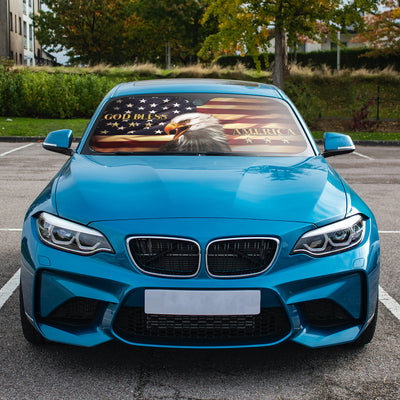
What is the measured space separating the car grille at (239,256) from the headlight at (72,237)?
0.47 meters

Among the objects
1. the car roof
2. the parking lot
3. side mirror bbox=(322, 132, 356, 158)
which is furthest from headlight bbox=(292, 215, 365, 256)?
the car roof

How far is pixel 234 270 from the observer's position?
297 centimetres

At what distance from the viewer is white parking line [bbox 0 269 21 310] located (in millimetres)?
4355

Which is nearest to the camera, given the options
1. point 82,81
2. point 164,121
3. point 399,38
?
point 164,121

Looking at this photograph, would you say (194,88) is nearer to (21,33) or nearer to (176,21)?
(176,21)

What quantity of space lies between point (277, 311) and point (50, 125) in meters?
19.2

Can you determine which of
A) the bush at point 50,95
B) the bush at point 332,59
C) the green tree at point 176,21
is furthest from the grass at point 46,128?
the green tree at point 176,21

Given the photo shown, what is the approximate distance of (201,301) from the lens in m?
2.89

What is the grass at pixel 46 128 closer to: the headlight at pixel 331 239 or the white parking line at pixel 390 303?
the white parking line at pixel 390 303

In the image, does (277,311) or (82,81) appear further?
(82,81)

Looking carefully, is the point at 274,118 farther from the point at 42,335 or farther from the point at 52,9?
the point at 52,9

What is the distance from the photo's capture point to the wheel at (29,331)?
336 centimetres

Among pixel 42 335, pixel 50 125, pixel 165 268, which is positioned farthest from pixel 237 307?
pixel 50 125

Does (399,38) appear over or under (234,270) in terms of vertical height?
over
